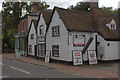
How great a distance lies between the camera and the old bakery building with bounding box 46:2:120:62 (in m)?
19.2

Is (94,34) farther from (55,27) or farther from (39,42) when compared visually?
(39,42)

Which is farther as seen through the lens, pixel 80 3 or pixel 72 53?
pixel 80 3

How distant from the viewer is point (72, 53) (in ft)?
61.7

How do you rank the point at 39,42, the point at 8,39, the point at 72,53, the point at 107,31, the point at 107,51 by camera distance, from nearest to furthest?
the point at 72,53
the point at 107,51
the point at 107,31
the point at 39,42
the point at 8,39

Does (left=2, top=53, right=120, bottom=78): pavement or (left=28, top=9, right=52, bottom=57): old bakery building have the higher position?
(left=28, top=9, right=52, bottom=57): old bakery building

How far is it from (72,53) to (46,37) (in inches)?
231

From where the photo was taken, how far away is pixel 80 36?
772 inches

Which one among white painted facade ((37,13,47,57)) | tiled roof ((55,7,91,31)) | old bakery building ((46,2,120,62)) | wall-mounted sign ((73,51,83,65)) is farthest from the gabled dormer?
white painted facade ((37,13,47,57))

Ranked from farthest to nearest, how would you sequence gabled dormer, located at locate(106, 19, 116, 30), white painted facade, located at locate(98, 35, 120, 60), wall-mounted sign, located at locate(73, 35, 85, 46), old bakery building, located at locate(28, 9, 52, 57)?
1. old bakery building, located at locate(28, 9, 52, 57)
2. gabled dormer, located at locate(106, 19, 116, 30)
3. white painted facade, located at locate(98, 35, 120, 60)
4. wall-mounted sign, located at locate(73, 35, 85, 46)

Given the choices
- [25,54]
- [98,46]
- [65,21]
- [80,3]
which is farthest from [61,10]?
[80,3]

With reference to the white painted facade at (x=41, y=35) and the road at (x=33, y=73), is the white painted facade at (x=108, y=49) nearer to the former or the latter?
the road at (x=33, y=73)

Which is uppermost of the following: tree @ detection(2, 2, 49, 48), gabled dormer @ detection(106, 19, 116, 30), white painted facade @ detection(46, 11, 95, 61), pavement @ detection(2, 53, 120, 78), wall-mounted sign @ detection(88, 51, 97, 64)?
tree @ detection(2, 2, 49, 48)

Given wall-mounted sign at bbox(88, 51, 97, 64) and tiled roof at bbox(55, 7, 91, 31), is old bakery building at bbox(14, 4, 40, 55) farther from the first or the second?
wall-mounted sign at bbox(88, 51, 97, 64)

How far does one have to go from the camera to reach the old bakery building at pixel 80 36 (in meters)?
19.2
